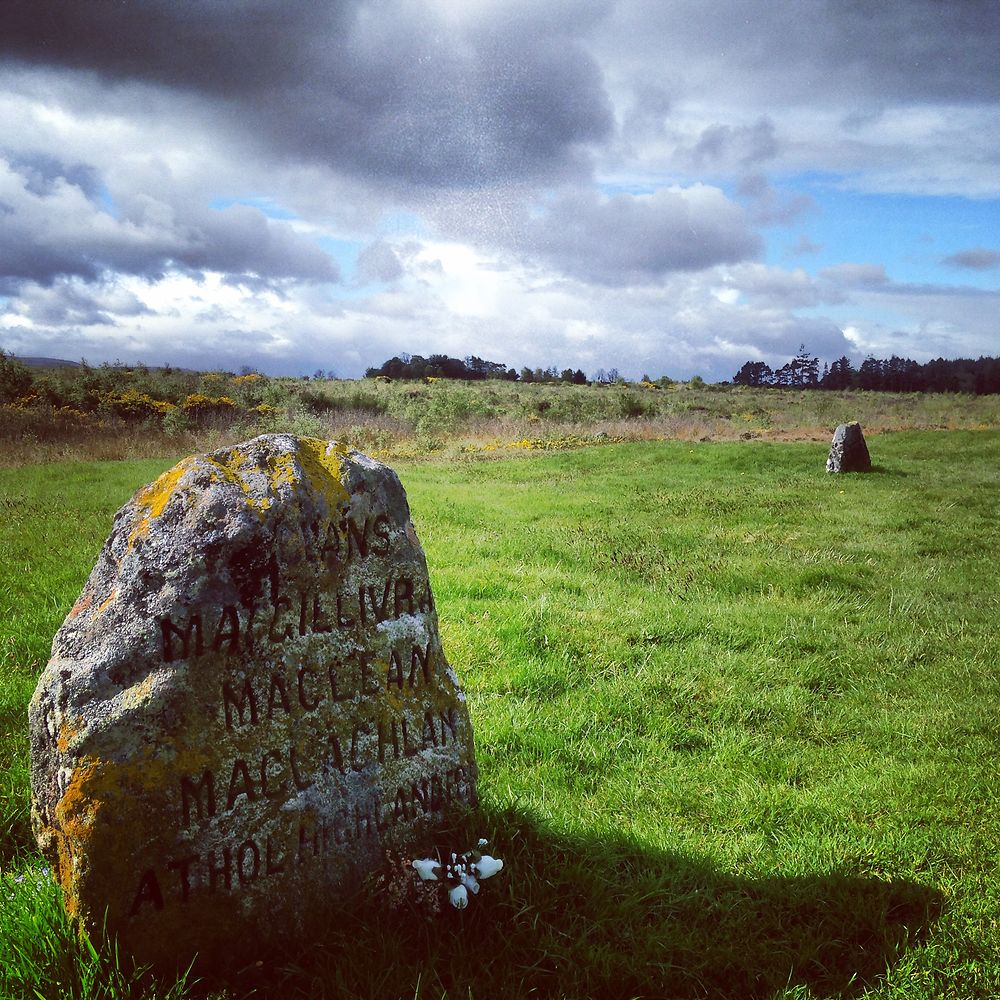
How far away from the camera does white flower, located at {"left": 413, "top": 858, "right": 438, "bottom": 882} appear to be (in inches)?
119

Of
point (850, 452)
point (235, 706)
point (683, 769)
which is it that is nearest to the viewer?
point (235, 706)

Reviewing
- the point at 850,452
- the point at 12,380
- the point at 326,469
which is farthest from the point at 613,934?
the point at 12,380

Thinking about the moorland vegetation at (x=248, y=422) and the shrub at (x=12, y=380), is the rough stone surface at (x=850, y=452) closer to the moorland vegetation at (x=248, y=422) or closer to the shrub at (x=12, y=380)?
the moorland vegetation at (x=248, y=422)

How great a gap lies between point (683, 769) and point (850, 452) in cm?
A: 1507

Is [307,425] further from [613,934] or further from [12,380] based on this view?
[613,934]

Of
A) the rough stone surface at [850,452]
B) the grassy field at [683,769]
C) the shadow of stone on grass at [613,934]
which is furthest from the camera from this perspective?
the rough stone surface at [850,452]

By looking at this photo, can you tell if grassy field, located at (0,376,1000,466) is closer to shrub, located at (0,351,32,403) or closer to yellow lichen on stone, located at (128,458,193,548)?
shrub, located at (0,351,32,403)

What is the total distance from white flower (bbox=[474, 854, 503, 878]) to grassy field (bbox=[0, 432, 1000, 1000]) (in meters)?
0.14

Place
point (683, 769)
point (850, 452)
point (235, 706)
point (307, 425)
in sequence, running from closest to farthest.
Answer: point (235, 706) → point (683, 769) → point (850, 452) → point (307, 425)

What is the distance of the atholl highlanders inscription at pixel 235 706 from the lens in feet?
8.67

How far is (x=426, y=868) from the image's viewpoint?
3.02 metres

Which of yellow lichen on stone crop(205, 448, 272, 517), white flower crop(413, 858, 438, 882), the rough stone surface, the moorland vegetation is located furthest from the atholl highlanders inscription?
the moorland vegetation

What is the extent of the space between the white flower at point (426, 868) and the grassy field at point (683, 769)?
0.60 feet

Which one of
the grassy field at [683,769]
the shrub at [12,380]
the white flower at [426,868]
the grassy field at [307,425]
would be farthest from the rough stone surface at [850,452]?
the shrub at [12,380]
